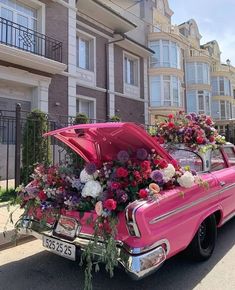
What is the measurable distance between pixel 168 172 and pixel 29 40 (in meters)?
10.7

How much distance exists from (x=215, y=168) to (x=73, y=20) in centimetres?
1172

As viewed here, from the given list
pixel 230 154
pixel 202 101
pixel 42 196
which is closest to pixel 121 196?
pixel 42 196

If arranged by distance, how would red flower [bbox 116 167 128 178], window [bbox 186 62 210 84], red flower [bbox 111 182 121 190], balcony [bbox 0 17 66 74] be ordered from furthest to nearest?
window [bbox 186 62 210 84] → balcony [bbox 0 17 66 74] → red flower [bbox 116 167 128 178] → red flower [bbox 111 182 121 190]

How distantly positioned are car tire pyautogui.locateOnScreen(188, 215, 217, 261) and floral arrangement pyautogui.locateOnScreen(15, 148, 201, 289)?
25.4 inches

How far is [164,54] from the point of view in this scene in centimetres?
2414

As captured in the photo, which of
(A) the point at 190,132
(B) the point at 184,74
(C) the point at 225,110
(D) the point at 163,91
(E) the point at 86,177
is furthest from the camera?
(C) the point at 225,110

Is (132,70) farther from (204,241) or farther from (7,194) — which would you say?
(204,241)

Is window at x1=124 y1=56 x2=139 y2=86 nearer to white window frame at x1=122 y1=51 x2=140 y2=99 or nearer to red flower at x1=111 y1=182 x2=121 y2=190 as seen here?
white window frame at x1=122 y1=51 x2=140 y2=99

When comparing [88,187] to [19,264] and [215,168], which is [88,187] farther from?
[215,168]

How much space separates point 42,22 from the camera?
42.3ft

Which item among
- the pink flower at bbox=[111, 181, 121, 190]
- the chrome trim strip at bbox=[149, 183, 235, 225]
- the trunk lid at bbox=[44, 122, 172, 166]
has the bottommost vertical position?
the chrome trim strip at bbox=[149, 183, 235, 225]

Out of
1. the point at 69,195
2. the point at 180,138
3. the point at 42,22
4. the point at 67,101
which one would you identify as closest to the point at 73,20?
the point at 42,22

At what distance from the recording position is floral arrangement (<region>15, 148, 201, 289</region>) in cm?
296

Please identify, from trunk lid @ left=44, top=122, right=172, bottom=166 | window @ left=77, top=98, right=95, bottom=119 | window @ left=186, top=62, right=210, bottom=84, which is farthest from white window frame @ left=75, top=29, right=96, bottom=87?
window @ left=186, top=62, right=210, bottom=84
